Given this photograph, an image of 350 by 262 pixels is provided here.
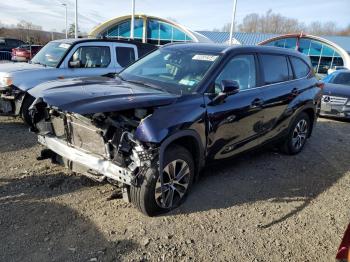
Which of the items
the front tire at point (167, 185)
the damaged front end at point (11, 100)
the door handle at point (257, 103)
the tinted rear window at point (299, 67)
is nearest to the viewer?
the front tire at point (167, 185)

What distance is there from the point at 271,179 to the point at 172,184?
6.54 feet

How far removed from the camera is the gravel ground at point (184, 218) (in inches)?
134

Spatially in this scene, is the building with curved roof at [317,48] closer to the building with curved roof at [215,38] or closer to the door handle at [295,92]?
the building with curved roof at [215,38]

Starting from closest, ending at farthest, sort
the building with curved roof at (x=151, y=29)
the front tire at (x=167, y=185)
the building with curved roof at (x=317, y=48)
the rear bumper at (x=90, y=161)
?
the rear bumper at (x=90, y=161), the front tire at (x=167, y=185), the building with curved roof at (x=317, y=48), the building with curved roof at (x=151, y=29)

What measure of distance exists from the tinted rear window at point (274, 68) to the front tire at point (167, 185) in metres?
2.04

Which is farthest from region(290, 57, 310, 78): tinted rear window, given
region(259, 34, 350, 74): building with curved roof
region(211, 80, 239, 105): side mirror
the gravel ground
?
region(259, 34, 350, 74): building with curved roof

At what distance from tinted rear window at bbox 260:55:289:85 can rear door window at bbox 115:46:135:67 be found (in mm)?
4368

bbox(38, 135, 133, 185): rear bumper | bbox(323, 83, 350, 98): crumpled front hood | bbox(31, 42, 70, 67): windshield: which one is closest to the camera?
bbox(38, 135, 133, 185): rear bumper

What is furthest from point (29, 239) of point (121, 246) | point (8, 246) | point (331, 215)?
point (331, 215)

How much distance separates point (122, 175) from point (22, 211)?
4.21ft

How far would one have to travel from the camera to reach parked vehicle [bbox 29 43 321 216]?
3.55 metres

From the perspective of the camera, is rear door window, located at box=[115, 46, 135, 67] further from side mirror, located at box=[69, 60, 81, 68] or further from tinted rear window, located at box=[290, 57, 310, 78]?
tinted rear window, located at box=[290, 57, 310, 78]

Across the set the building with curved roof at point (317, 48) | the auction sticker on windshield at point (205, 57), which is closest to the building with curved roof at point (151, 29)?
the building with curved roof at point (317, 48)

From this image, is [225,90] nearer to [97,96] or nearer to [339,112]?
[97,96]
